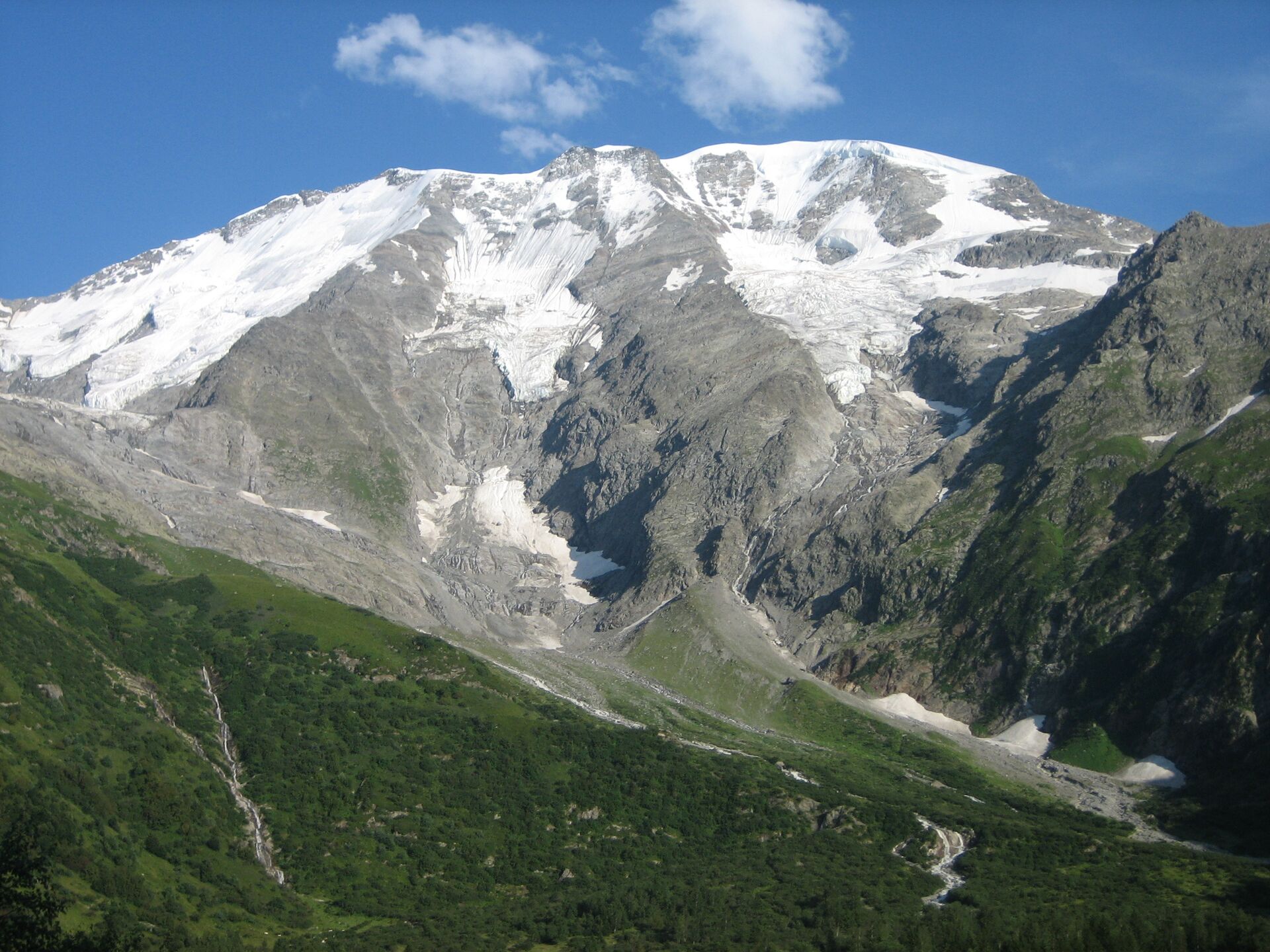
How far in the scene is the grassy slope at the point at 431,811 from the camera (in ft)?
326

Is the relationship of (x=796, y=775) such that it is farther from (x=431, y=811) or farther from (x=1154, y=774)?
(x=1154, y=774)

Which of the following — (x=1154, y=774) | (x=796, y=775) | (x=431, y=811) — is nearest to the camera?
(x=431, y=811)

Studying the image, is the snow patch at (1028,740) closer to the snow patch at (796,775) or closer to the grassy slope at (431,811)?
the grassy slope at (431,811)

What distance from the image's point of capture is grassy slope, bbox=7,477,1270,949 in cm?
9944

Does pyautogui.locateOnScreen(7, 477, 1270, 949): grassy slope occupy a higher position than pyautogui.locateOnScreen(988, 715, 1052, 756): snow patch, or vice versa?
pyautogui.locateOnScreen(988, 715, 1052, 756): snow patch

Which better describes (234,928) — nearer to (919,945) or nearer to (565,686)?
(919,945)

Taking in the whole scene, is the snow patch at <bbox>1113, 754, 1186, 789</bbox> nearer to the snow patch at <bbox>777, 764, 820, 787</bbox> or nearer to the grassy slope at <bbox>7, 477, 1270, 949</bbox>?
the grassy slope at <bbox>7, 477, 1270, 949</bbox>

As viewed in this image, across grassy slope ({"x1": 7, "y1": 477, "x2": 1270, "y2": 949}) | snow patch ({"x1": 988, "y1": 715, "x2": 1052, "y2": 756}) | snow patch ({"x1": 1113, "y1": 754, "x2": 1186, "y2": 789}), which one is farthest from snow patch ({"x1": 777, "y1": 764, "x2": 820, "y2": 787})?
snow patch ({"x1": 1113, "y1": 754, "x2": 1186, "y2": 789})

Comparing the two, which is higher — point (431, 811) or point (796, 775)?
point (796, 775)

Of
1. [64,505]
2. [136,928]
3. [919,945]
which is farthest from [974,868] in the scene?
[64,505]

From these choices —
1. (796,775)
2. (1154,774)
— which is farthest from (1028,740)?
(796,775)

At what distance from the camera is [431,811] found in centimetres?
12925

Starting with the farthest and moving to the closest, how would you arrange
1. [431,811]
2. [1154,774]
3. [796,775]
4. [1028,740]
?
[1028,740] < [1154,774] < [796,775] < [431,811]

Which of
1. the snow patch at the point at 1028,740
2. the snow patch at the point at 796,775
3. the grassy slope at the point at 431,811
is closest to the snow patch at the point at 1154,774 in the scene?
the snow patch at the point at 1028,740
